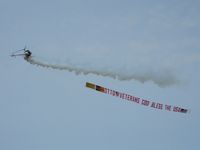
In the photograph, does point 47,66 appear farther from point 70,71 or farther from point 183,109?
point 183,109

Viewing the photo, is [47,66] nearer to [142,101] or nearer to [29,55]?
[29,55]

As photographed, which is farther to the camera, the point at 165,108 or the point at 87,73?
the point at 87,73

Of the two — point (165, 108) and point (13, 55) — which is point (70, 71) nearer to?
point (13, 55)

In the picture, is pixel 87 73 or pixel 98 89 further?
pixel 87 73

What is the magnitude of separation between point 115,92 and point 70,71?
43.9ft

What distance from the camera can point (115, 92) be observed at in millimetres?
70188

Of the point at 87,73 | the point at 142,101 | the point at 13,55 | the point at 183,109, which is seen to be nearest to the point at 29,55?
the point at 13,55

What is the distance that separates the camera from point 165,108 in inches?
2800

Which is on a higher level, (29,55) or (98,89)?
(29,55)

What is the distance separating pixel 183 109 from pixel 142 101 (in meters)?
8.90

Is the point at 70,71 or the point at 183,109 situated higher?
the point at 70,71

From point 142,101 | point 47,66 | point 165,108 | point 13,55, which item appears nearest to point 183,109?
point 165,108

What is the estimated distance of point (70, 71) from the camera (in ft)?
261

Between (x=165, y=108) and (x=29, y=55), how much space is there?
28.7 metres
